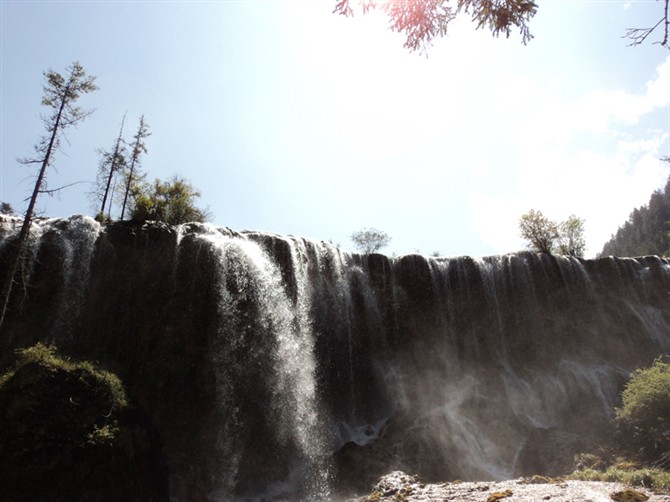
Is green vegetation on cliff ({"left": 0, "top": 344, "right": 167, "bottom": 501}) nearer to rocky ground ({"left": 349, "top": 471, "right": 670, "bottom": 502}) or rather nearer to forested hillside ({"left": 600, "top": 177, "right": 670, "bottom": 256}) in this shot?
rocky ground ({"left": 349, "top": 471, "right": 670, "bottom": 502})

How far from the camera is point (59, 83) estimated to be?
59.6 ft

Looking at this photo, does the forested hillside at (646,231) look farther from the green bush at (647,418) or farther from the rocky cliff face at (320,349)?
the green bush at (647,418)

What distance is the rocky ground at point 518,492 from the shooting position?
33.4ft

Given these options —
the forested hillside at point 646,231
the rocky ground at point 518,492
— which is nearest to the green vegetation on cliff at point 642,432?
the rocky ground at point 518,492

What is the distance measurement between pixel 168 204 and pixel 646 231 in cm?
10567

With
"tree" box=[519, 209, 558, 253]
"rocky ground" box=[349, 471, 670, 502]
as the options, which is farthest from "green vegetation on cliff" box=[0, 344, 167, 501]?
"tree" box=[519, 209, 558, 253]

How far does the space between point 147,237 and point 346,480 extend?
538 inches

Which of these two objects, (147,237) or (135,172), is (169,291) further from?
(135,172)

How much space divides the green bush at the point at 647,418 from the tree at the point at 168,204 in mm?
29330

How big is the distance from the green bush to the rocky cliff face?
6.06 ft

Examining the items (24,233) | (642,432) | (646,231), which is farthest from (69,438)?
(646,231)

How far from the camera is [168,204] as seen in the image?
123 ft

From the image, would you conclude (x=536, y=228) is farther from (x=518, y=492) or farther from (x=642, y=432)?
(x=518, y=492)

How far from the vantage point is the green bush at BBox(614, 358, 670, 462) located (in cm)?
1599
